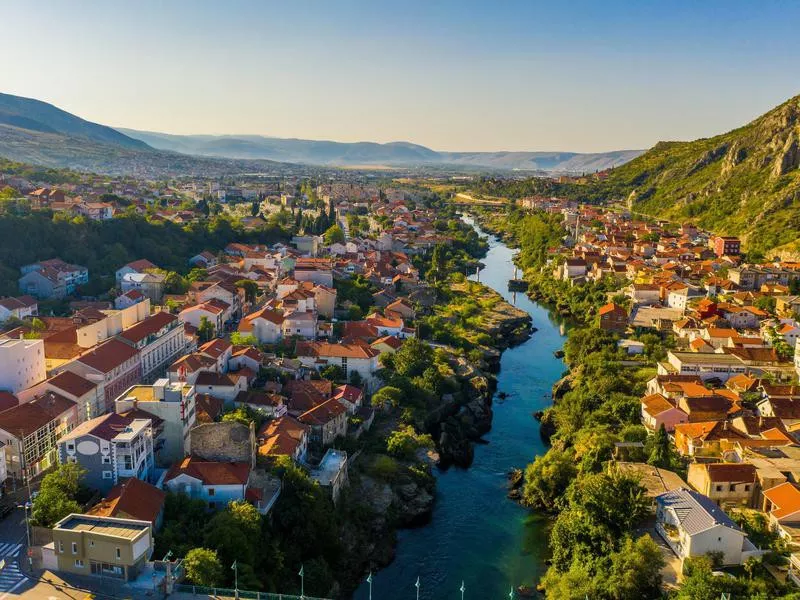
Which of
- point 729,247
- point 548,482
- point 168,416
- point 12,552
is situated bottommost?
point 548,482

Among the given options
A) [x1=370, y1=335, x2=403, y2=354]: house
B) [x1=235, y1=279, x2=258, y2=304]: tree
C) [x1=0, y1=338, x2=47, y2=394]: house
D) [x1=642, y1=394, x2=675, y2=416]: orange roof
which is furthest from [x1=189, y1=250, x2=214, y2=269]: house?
[x1=642, y1=394, x2=675, y2=416]: orange roof

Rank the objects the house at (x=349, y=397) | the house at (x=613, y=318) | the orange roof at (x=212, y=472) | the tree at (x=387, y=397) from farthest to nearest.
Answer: the house at (x=613, y=318)
the tree at (x=387, y=397)
the house at (x=349, y=397)
the orange roof at (x=212, y=472)

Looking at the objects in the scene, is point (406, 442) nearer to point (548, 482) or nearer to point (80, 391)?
point (548, 482)

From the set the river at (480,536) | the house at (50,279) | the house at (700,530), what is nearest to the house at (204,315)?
the house at (50,279)

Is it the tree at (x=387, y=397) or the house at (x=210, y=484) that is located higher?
the house at (x=210, y=484)

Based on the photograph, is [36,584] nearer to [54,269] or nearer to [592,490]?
[592,490]

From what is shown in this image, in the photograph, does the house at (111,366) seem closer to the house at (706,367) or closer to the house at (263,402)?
the house at (263,402)

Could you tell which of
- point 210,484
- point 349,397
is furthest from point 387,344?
point 210,484
